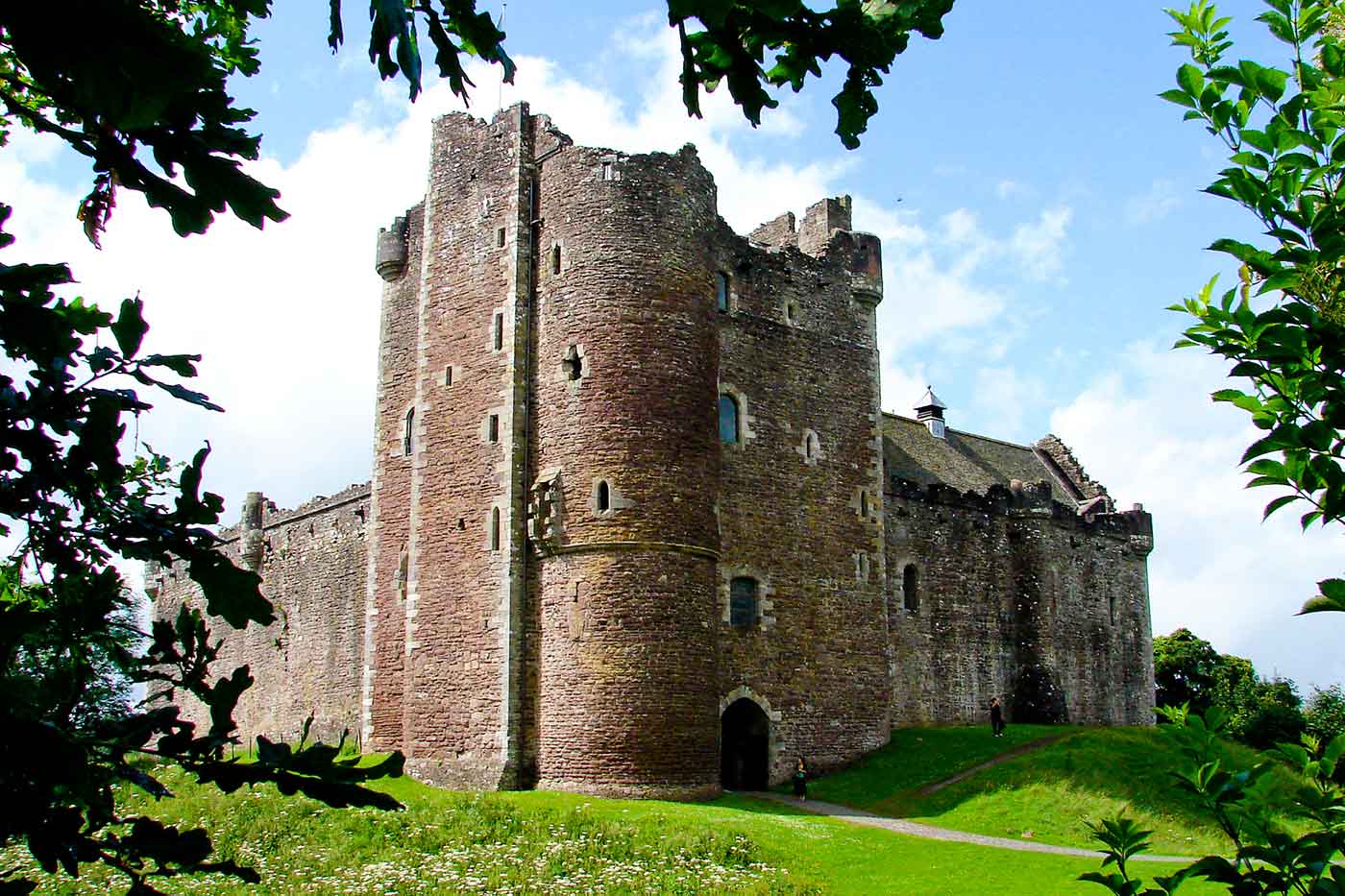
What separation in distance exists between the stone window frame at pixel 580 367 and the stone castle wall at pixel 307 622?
11.6m

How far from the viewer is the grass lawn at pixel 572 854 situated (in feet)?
61.0

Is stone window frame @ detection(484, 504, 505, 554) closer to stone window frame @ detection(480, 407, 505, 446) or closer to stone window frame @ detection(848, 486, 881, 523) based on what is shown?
stone window frame @ detection(480, 407, 505, 446)

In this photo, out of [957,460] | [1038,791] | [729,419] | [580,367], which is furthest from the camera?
[957,460]

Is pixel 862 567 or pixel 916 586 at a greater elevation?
pixel 862 567

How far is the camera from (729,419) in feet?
104

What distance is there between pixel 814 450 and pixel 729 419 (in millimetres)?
2915

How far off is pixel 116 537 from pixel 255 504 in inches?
1680

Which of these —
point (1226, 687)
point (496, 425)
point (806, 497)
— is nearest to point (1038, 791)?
point (806, 497)

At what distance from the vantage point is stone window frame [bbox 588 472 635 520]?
27.1 m

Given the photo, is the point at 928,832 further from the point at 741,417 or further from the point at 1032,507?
the point at 1032,507

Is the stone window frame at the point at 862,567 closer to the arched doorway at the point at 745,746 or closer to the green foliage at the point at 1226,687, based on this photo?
the arched doorway at the point at 745,746

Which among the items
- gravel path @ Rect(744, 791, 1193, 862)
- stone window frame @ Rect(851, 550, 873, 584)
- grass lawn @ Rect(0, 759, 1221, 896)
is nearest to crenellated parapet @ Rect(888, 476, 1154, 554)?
stone window frame @ Rect(851, 550, 873, 584)

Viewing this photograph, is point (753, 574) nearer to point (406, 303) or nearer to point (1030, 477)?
point (406, 303)

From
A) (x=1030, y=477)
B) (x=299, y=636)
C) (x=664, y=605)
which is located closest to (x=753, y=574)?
(x=664, y=605)
